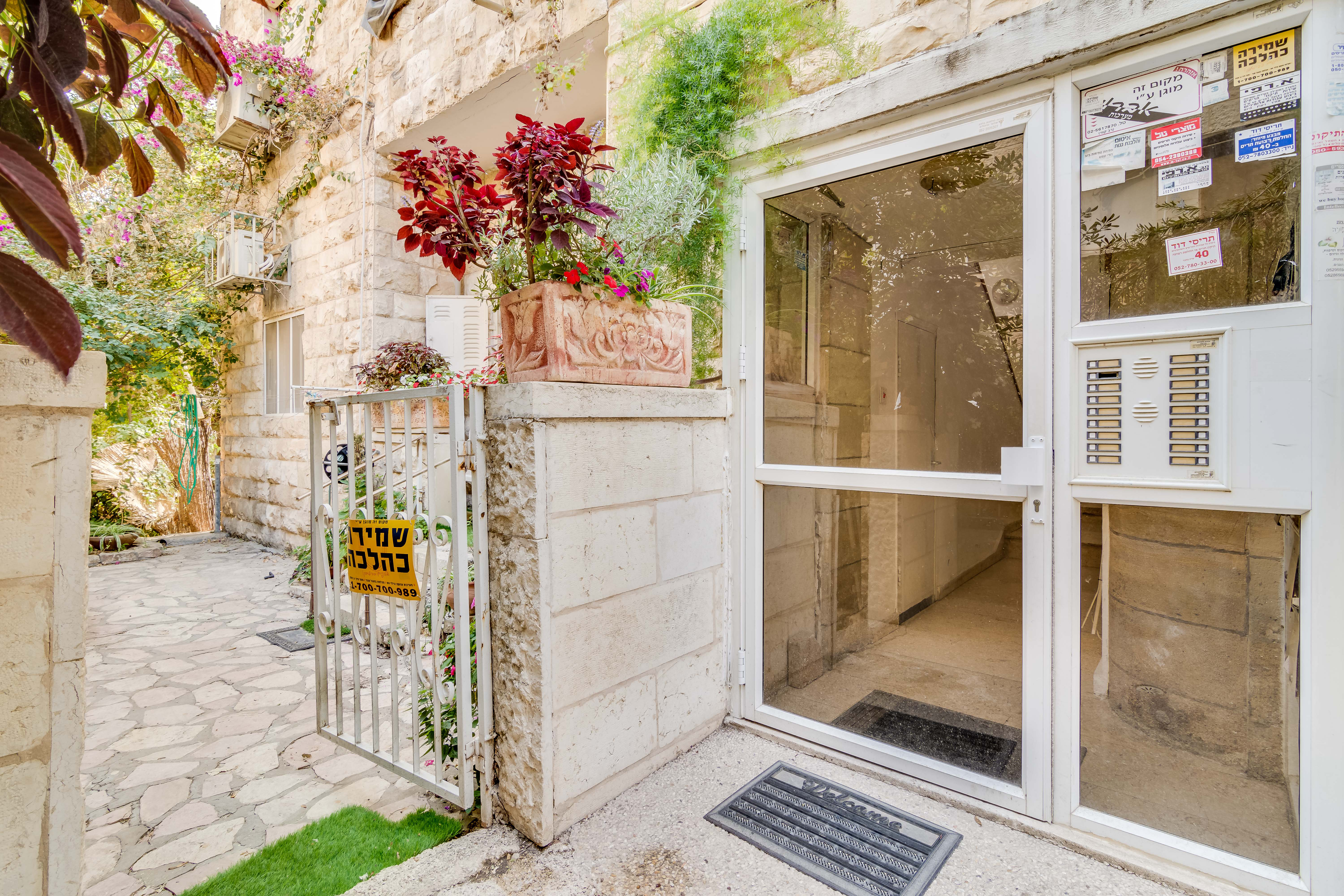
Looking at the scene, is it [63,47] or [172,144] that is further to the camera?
[172,144]

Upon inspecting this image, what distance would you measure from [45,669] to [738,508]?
71.8 inches

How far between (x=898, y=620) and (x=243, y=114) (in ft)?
21.2

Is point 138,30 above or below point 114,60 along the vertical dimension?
above

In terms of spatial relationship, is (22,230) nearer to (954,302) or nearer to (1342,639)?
(954,302)

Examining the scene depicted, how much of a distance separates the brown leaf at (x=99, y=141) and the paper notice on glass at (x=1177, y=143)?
2.16 m

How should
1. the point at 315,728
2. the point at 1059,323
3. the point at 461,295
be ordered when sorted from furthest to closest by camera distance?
the point at 461,295 → the point at 315,728 → the point at 1059,323

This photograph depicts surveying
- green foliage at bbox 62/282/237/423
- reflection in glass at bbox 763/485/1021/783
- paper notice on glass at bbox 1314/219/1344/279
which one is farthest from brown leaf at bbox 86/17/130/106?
green foliage at bbox 62/282/237/423

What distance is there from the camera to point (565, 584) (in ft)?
5.75

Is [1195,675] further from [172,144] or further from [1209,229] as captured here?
[172,144]

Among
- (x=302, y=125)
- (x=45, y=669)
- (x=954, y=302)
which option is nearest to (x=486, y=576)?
(x=45, y=669)

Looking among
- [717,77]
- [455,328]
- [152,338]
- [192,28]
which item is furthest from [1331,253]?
[152,338]

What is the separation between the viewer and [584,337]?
1.82m

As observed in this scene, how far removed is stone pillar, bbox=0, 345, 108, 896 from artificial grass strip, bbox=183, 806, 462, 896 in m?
0.64

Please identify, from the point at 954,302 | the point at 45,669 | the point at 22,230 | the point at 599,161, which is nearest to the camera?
the point at 22,230
